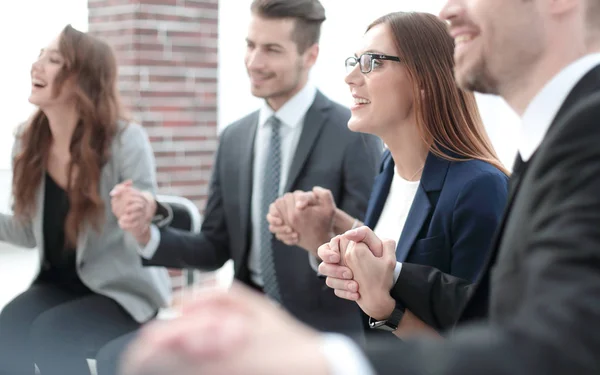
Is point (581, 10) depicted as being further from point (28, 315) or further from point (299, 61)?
point (28, 315)

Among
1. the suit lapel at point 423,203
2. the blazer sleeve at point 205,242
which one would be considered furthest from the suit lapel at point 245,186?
the suit lapel at point 423,203

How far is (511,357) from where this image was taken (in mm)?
719

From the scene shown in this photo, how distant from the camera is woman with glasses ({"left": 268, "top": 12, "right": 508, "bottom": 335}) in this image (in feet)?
5.87

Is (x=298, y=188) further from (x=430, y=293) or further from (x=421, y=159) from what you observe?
(x=430, y=293)

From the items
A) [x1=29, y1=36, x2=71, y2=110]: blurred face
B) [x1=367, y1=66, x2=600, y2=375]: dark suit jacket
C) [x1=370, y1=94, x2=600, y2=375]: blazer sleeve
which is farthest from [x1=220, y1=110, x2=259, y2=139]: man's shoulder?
[x1=370, y1=94, x2=600, y2=375]: blazer sleeve

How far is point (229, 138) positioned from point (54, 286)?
0.99 metres

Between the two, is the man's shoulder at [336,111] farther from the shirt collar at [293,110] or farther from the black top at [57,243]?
the black top at [57,243]

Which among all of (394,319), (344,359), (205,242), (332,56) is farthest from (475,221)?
(332,56)

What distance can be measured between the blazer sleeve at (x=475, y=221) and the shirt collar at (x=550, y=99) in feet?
2.13

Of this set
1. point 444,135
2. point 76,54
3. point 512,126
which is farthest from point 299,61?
point 512,126

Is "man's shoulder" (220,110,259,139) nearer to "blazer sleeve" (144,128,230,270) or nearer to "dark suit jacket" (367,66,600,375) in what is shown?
"blazer sleeve" (144,128,230,270)

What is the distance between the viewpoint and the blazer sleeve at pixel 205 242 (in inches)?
112

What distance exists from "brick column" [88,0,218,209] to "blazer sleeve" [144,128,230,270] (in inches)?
51.6

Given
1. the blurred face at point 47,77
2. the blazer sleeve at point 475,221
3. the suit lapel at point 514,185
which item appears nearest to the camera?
the suit lapel at point 514,185
